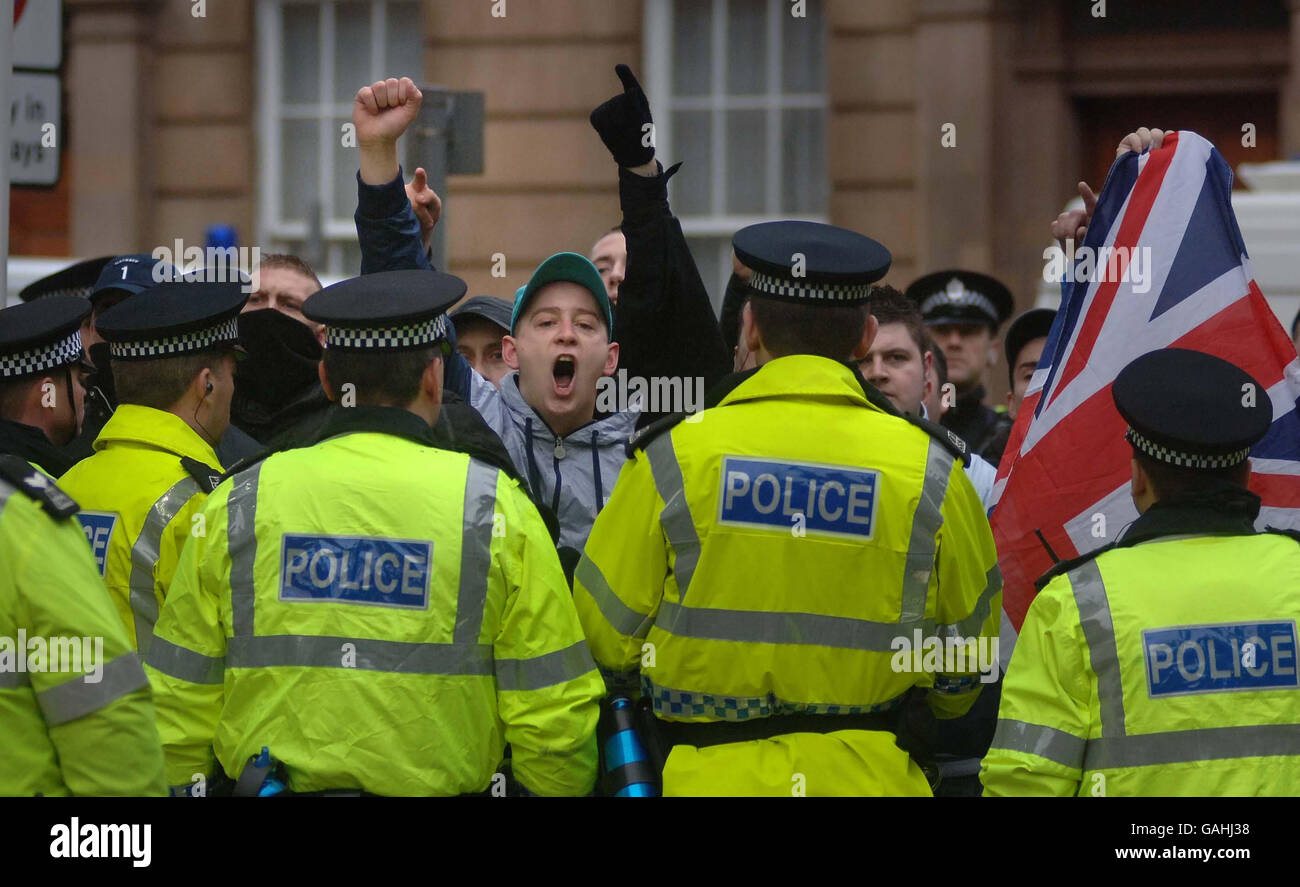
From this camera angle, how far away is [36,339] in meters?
3.94

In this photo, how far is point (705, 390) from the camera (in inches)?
169

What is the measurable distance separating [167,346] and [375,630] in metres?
1.29

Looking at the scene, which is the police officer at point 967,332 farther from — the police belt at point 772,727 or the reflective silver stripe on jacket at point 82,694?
the reflective silver stripe on jacket at point 82,694

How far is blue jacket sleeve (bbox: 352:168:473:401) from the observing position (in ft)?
14.3

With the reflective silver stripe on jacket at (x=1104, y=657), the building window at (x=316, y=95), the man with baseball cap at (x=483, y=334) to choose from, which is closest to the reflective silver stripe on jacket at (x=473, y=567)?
the reflective silver stripe on jacket at (x=1104, y=657)

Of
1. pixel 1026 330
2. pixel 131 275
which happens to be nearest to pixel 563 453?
pixel 131 275

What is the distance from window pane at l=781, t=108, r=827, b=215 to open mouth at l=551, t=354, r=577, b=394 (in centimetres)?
774

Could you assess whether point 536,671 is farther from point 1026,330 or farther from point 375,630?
point 1026,330

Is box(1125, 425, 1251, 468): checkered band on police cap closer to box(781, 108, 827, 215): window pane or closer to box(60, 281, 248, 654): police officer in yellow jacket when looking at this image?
box(60, 281, 248, 654): police officer in yellow jacket

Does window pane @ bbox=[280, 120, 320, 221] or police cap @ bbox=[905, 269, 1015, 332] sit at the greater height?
window pane @ bbox=[280, 120, 320, 221]

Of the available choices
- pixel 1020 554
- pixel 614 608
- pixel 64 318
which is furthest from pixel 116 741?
pixel 1020 554

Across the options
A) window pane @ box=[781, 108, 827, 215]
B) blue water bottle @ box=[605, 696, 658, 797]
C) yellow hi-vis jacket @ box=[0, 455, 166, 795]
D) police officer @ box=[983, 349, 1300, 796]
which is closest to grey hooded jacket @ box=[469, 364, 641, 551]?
blue water bottle @ box=[605, 696, 658, 797]

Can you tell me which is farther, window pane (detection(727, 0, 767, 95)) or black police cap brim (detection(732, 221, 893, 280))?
window pane (detection(727, 0, 767, 95))

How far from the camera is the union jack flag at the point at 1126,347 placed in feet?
14.4
